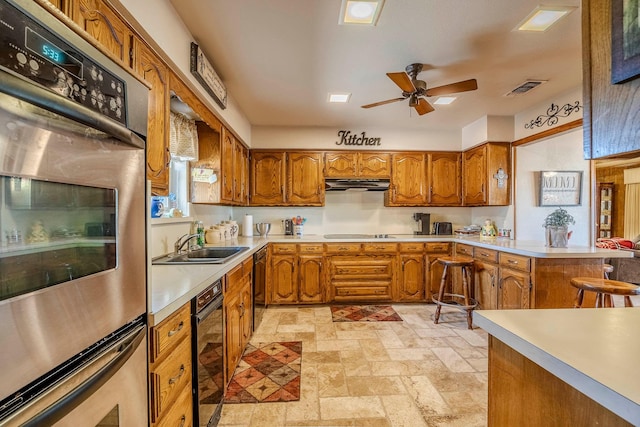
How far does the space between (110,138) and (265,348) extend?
8.04ft

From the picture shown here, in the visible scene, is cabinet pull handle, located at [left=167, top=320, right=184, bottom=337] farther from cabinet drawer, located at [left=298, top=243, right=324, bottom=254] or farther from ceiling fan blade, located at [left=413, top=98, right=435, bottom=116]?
cabinet drawer, located at [left=298, top=243, right=324, bottom=254]

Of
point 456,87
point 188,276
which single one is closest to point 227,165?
point 188,276

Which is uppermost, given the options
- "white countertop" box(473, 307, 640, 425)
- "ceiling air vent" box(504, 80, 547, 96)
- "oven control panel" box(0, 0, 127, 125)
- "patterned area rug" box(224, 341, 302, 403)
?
"ceiling air vent" box(504, 80, 547, 96)

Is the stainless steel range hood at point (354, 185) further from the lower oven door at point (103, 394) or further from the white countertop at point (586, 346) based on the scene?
the lower oven door at point (103, 394)

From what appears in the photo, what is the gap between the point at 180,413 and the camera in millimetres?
1288

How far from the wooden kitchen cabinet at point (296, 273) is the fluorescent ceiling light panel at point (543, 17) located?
293 cm

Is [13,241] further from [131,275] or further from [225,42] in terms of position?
[225,42]

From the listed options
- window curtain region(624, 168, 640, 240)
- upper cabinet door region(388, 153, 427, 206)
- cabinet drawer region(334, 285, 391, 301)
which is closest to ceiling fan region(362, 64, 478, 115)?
upper cabinet door region(388, 153, 427, 206)

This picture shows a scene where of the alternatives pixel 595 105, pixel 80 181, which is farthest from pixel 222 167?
pixel 595 105

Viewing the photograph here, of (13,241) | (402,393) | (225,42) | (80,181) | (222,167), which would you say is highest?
(225,42)

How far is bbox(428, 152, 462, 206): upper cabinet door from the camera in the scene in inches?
175

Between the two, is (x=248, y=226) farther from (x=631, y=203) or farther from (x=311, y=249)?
(x=631, y=203)

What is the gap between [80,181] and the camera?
2.21ft

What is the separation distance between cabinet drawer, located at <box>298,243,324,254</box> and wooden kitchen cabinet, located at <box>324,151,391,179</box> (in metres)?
1.07
